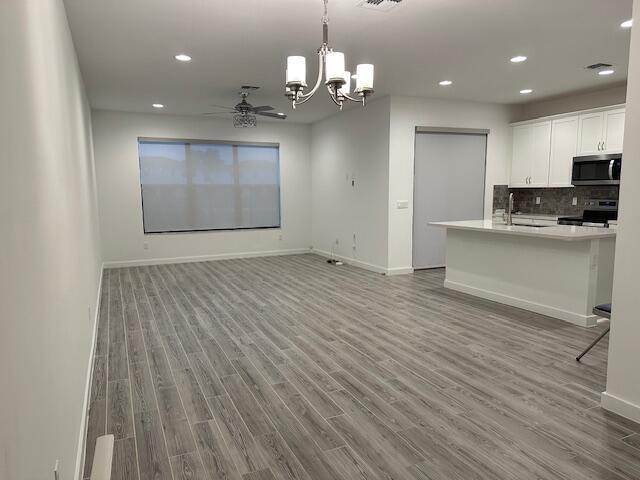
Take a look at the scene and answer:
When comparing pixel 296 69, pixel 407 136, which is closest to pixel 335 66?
pixel 296 69

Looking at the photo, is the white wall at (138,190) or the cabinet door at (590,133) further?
the white wall at (138,190)

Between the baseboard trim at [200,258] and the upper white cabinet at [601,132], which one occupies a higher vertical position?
the upper white cabinet at [601,132]

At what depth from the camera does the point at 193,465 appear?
213cm

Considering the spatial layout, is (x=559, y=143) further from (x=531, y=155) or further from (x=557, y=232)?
(x=557, y=232)

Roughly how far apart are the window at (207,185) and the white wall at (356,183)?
40.3 inches

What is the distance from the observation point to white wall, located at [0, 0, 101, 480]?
3.35 ft

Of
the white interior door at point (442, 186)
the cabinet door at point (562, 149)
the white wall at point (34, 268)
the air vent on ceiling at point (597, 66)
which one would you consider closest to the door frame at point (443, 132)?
the white interior door at point (442, 186)

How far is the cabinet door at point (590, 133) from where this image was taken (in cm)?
619

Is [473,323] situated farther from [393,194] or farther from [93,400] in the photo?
[93,400]

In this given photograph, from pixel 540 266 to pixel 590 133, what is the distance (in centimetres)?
304

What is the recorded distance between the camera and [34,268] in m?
1.43

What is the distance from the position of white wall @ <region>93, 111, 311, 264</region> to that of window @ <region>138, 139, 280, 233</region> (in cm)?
16

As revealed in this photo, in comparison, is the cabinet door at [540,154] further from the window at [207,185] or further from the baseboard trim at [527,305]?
the window at [207,185]

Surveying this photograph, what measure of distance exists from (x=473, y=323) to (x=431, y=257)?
2924 mm
